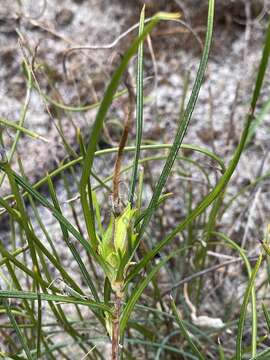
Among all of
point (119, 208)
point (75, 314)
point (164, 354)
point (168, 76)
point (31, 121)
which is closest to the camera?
point (119, 208)

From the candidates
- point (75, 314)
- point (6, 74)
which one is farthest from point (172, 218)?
point (6, 74)

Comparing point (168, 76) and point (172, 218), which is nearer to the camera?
point (172, 218)

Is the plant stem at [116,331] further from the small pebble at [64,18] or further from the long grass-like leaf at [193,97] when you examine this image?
the small pebble at [64,18]

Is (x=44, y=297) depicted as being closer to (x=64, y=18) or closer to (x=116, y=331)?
(x=116, y=331)

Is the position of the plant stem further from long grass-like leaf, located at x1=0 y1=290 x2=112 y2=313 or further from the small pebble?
the small pebble

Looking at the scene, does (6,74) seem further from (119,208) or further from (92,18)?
(119,208)

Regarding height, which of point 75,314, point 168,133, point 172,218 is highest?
point 168,133

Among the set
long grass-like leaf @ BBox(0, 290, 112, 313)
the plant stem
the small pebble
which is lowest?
the plant stem

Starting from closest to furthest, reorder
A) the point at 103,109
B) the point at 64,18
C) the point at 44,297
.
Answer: the point at 103,109, the point at 44,297, the point at 64,18

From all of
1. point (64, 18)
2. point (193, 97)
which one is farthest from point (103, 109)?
point (64, 18)

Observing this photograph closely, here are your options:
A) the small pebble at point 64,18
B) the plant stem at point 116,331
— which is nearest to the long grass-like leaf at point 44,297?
the plant stem at point 116,331

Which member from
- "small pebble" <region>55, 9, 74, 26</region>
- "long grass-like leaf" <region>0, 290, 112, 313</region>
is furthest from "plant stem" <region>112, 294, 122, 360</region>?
"small pebble" <region>55, 9, 74, 26</region>
